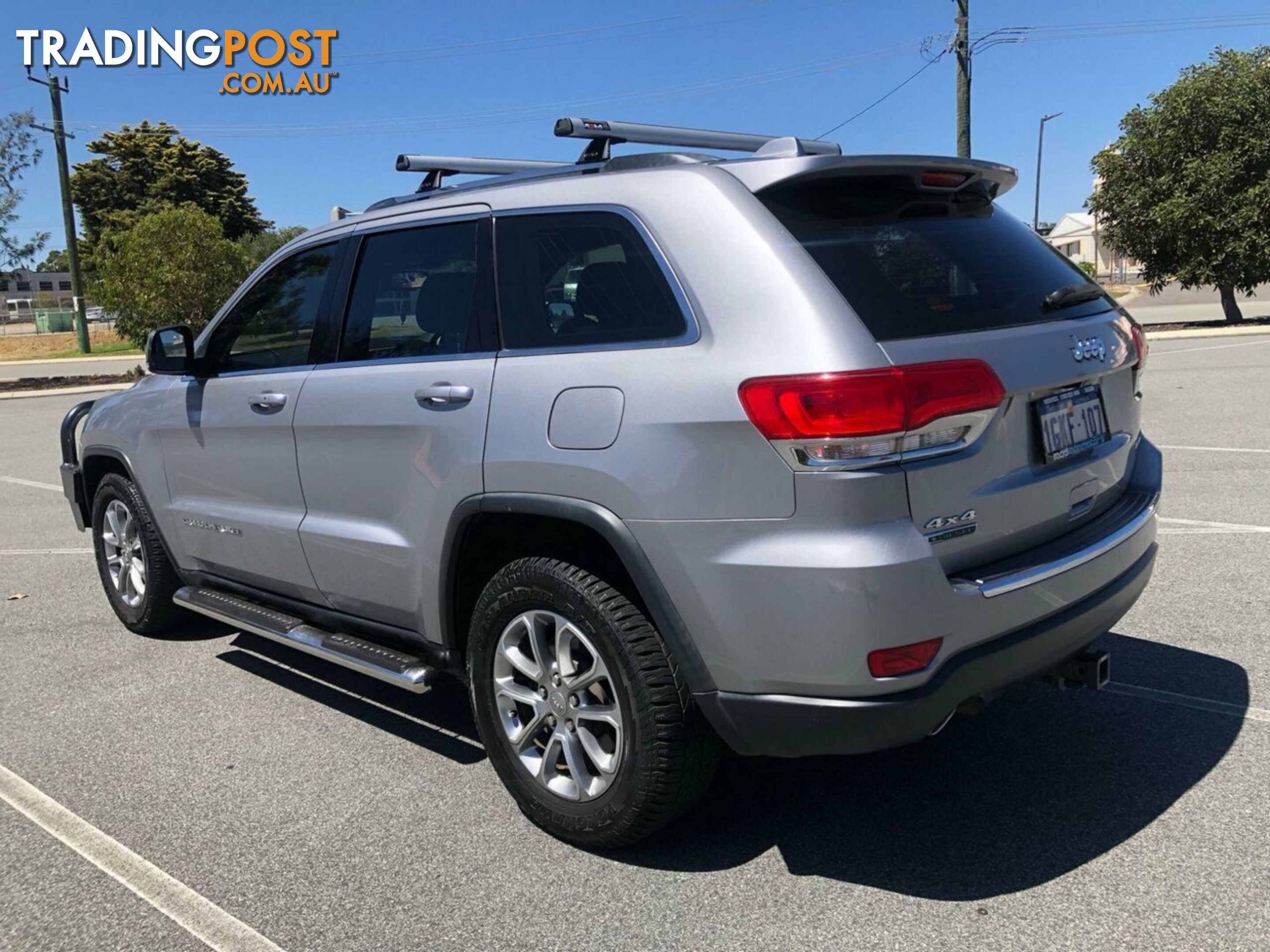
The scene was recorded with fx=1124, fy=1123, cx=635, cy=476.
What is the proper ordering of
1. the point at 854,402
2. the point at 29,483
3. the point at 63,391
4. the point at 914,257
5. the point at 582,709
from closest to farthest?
the point at 854,402 < the point at 914,257 < the point at 582,709 < the point at 29,483 < the point at 63,391

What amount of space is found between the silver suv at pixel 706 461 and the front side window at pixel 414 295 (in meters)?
0.01

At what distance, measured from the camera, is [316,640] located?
13.3 ft

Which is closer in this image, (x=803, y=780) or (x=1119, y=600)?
(x=1119, y=600)

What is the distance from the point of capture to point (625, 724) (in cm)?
301

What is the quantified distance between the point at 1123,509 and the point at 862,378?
1.28 metres

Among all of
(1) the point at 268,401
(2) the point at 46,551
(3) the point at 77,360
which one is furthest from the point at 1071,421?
(3) the point at 77,360

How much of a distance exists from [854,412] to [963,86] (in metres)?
20.6

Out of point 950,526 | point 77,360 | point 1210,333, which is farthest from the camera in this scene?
point 77,360

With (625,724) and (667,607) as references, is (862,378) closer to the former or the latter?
(667,607)

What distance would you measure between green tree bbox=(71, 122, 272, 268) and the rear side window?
5594 centimetres

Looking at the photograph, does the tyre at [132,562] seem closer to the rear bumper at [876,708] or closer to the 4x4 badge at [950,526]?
the rear bumper at [876,708]

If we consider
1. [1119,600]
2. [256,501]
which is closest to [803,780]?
[1119,600]

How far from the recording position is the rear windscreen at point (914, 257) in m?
2.83

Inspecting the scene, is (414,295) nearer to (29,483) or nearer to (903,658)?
(903,658)
